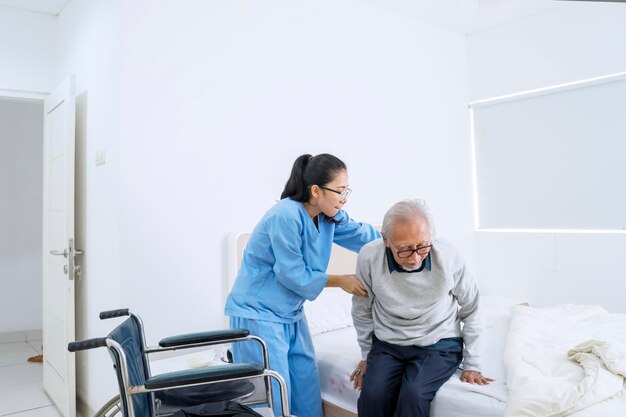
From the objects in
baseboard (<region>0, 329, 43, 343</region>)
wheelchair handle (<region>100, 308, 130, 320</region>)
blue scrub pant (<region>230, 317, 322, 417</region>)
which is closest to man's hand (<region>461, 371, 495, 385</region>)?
blue scrub pant (<region>230, 317, 322, 417</region>)

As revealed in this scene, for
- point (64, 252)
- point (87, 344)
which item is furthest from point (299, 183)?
point (64, 252)

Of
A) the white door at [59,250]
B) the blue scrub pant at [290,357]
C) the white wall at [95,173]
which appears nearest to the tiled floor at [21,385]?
the white door at [59,250]

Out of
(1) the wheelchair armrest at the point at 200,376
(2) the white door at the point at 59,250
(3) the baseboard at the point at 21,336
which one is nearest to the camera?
(1) the wheelchair armrest at the point at 200,376

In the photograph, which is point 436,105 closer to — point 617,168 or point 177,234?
point 617,168

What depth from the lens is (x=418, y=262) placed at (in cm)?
179

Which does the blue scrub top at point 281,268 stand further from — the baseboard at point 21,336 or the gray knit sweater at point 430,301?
the baseboard at point 21,336

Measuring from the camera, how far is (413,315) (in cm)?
185

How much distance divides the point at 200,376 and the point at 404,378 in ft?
2.52

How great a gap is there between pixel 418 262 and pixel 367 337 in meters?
0.40

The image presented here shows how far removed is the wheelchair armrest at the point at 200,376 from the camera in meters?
1.34

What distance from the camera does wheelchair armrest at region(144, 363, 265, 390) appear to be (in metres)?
1.34

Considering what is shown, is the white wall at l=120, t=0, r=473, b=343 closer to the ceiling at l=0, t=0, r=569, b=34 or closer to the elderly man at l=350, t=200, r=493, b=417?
the ceiling at l=0, t=0, r=569, b=34

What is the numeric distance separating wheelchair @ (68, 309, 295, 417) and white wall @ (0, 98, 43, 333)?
360 centimetres

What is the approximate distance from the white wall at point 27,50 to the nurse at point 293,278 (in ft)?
7.21
